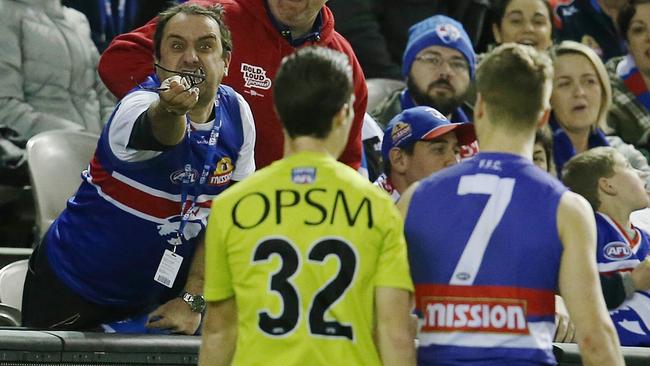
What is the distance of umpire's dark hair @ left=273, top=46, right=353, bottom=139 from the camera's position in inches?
154

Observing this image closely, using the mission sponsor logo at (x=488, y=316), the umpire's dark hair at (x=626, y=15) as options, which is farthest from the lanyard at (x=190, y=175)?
the umpire's dark hair at (x=626, y=15)

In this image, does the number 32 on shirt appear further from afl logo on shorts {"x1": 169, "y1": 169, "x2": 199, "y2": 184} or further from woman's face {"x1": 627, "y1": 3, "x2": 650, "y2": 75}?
woman's face {"x1": 627, "y1": 3, "x2": 650, "y2": 75}

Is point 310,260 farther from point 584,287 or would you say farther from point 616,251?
point 616,251

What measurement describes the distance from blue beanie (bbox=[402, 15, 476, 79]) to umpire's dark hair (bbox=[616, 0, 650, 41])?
1236 millimetres

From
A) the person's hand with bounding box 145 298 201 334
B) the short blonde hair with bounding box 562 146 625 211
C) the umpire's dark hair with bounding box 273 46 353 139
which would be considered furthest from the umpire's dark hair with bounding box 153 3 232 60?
the short blonde hair with bounding box 562 146 625 211

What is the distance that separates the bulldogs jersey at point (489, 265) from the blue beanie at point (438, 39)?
399cm

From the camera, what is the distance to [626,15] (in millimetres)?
8750

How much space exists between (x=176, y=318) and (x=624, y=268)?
194 centimetres

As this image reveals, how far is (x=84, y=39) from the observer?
8086 mm

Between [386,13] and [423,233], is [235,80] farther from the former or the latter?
[386,13]

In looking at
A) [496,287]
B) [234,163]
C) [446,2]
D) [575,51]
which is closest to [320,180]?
[496,287]

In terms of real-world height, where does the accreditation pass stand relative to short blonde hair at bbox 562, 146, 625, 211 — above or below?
below

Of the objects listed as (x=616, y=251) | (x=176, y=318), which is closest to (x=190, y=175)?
(x=176, y=318)

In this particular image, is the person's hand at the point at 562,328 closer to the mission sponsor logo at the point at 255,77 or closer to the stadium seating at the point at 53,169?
the mission sponsor logo at the point at 255,77
